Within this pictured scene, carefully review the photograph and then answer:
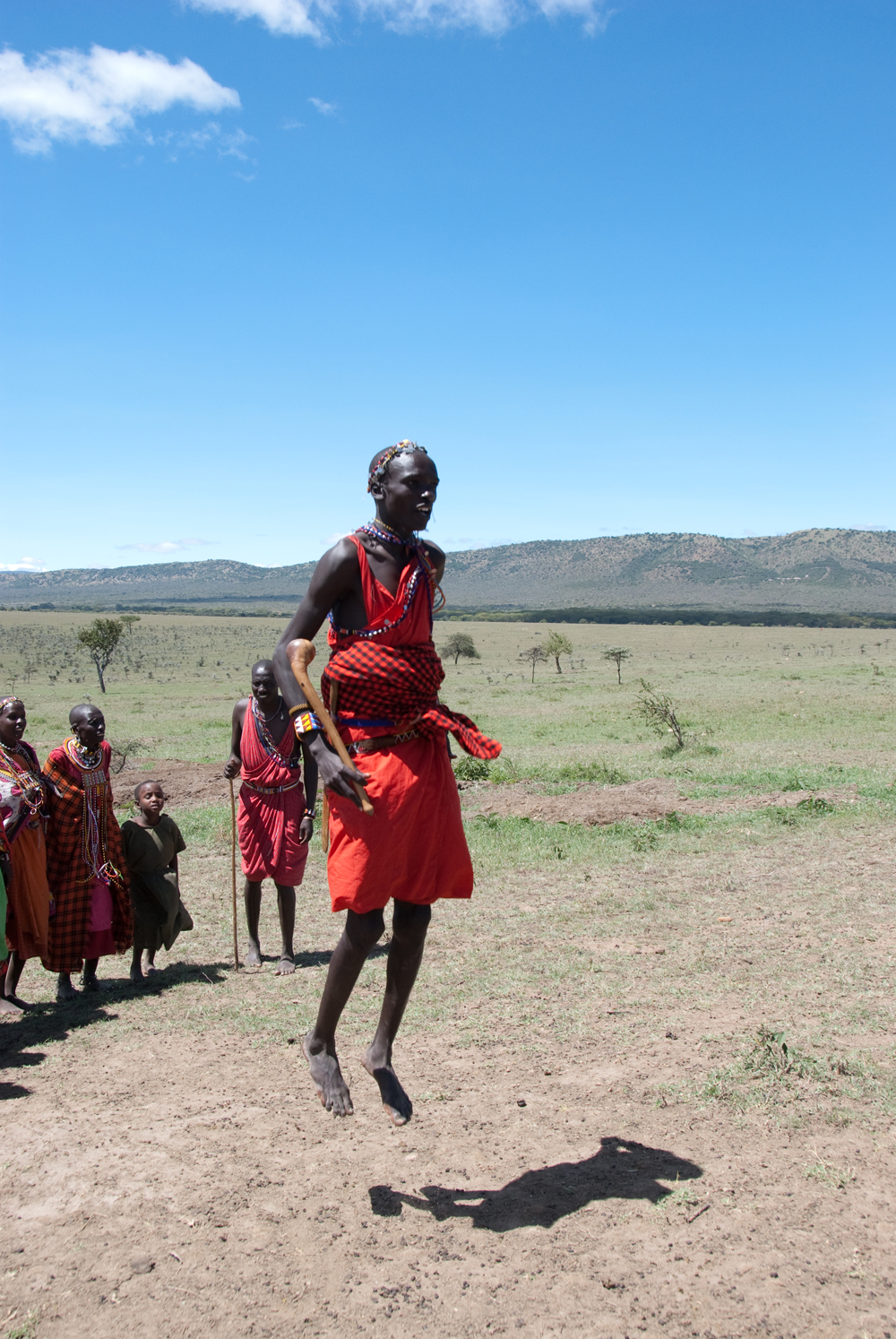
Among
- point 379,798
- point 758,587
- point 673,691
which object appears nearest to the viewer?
point 379,798

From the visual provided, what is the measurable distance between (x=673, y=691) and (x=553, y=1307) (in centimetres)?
2683

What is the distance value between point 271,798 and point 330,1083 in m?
3.28

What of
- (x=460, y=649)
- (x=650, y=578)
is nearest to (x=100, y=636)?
(x=460, y=649)

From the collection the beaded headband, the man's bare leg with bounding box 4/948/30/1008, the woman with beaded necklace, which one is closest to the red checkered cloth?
the beaded headband

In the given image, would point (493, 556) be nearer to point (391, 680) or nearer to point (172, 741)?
point (172, 741)

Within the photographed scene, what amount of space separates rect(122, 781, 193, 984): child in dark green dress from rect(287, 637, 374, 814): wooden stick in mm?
3384

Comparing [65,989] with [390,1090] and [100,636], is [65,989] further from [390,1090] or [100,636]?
[100,636]

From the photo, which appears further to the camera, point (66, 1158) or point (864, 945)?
point (864, 945)

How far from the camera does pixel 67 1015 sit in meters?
5.77

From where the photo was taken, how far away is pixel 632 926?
7039mm

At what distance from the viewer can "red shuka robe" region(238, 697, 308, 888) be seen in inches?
258

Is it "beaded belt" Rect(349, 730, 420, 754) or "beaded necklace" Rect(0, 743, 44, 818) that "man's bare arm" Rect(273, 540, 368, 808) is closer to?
"beaded belt" Rect(349, 730, 420, 754)

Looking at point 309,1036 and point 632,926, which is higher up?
point 309,1036

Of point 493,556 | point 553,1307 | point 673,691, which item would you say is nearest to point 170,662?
point 673,691
